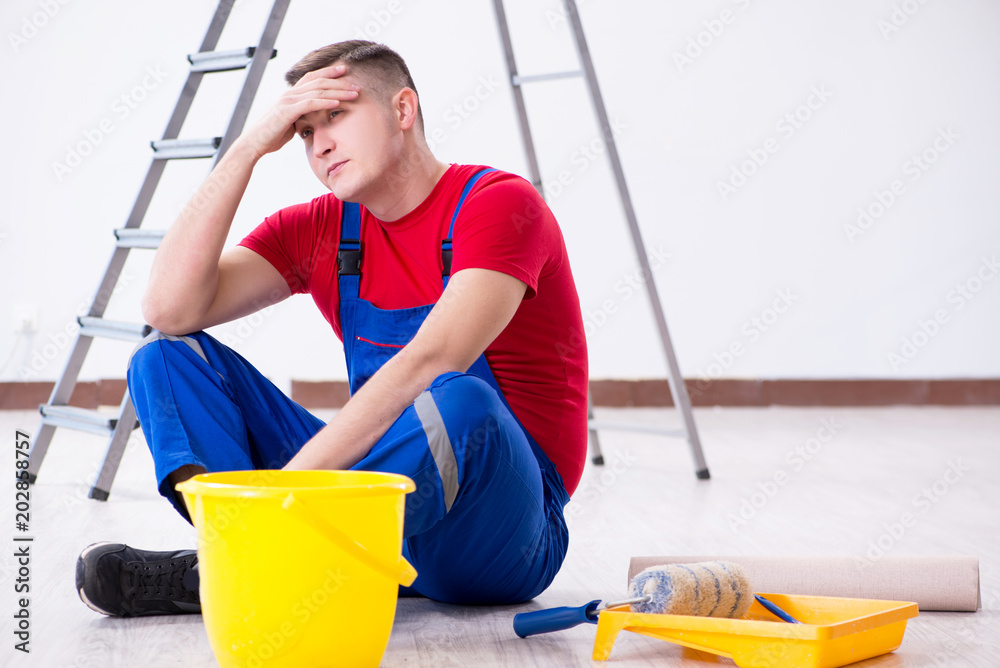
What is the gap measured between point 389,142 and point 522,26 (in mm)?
3603

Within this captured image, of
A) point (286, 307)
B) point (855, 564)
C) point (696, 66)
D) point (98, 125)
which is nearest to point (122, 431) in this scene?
point (855, 564)

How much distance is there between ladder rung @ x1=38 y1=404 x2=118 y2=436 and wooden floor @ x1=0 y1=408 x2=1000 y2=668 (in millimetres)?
→ 204

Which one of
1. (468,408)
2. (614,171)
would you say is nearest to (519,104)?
(614,171)

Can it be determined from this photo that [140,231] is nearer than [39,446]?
Yes

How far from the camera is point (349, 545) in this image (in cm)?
107

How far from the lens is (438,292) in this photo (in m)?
1.63

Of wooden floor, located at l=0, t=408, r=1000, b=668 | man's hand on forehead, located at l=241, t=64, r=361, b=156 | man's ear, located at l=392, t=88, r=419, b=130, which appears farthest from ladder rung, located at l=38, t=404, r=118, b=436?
man's ear, located at l=392, t=88, r=419, b=130

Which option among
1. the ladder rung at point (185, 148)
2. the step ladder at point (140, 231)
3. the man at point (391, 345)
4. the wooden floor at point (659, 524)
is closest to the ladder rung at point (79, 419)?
the step ladder at point (140, 231)

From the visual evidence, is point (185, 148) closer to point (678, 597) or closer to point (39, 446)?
point (39, 446)

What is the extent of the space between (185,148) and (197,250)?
3.21ft

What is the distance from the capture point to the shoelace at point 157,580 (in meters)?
1.49

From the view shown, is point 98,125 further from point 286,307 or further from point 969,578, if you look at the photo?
point 969,578

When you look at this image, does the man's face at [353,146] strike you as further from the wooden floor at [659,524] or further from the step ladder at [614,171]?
the step ladder at [614,171]

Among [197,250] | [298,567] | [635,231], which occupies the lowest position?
[298,567]
